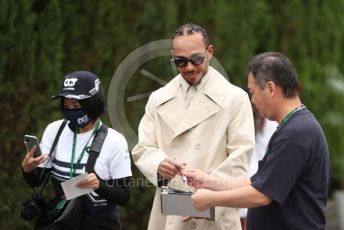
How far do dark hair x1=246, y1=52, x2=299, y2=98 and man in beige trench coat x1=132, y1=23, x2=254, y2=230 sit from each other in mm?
1149

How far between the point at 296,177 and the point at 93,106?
5.85 ft

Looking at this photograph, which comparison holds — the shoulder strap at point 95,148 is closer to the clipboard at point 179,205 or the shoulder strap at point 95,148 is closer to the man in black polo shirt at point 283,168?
the clipboard at point 179,205

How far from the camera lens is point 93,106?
576cm

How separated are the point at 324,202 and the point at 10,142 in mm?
→ 3721

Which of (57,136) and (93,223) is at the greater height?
(57,136)

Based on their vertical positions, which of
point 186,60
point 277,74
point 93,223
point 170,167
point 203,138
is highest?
point 277,74

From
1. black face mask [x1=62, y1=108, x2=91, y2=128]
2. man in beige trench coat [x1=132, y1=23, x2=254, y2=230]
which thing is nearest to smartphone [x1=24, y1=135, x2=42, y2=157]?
black face mask [x1=62, y1=108, x2=91, y2=128]

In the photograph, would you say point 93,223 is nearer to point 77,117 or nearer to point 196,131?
point 77,117

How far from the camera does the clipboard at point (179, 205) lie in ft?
17.6

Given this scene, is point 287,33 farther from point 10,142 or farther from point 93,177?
point 93,177

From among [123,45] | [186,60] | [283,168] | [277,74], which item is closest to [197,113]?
[186,60]

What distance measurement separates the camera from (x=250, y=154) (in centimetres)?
588

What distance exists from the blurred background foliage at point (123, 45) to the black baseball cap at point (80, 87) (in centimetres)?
184

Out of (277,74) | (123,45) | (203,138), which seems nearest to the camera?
(277,74)
